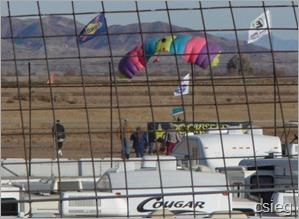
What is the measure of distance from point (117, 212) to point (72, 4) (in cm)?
180

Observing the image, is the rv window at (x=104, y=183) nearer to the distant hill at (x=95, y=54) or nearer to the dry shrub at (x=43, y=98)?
the distant hill at (x=95, y=54)

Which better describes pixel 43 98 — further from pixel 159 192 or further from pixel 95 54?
pixel 95 54

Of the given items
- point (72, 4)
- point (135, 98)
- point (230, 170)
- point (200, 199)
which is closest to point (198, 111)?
point (135, 98)

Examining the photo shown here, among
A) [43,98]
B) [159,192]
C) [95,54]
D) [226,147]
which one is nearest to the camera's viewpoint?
[159,192]

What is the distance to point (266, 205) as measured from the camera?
9.42 m

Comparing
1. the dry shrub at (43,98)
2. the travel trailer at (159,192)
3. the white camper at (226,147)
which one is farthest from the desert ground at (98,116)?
the travel trailer at (159,192)

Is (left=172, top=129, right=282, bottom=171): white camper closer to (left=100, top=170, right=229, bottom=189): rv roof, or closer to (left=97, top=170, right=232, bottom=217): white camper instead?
(left=100, top=170, right=229, bottom=189): rv roof

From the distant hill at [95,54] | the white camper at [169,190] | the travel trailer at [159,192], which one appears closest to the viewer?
the distant hill at [95,54]

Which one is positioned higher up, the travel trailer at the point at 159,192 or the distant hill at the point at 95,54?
the distant hill at the point at 95,54

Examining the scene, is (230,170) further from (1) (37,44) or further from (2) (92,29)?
(1) (37,44)

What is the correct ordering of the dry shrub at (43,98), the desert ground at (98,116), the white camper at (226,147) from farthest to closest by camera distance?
1. the dry shrub at (43,98)
2. the desert ground at (98,116)
3. the white camper at (226,147)

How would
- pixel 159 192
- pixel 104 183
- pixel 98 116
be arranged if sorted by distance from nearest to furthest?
pixel 159 192 → pixel 104 183 → pixel 98 116

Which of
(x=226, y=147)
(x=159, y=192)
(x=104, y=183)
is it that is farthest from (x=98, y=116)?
(x=159, y=192)

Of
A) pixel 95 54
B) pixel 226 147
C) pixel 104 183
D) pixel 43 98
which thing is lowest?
pixel 104 183
